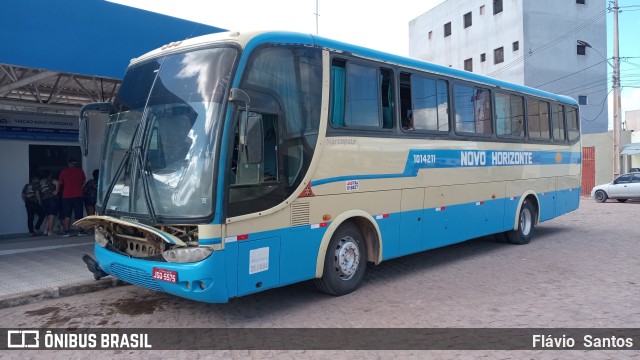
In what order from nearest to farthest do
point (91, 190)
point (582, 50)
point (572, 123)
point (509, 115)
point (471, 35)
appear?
1. point (509, 115)
2. point (91, 190)
3. point (572, 123)
4. point (582, 50)
5. point (471, 35)

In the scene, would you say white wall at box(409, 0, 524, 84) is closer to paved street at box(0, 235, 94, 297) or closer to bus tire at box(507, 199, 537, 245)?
bus tire at box(507, 199, 537, 245)

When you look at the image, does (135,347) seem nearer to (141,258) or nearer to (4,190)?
(141,258)

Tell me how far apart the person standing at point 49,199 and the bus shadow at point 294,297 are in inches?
262

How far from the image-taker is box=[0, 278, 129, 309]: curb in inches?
254

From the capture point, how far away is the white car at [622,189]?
21.9 metres

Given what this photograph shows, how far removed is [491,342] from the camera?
199 inches

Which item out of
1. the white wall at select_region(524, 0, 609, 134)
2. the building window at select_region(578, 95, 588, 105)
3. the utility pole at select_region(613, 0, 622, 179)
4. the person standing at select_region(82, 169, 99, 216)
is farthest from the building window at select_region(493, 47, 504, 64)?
the person standing at select_region(82, 169, 99, 216)

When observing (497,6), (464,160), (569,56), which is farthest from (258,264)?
(569,56)

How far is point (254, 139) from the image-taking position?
5.39 meters

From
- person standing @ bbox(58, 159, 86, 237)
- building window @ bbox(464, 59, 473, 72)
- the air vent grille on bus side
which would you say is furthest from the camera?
building window @ bbox(464, 59, 473, 72)

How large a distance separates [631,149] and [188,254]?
Result: 28.1m

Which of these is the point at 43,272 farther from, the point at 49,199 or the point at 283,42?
the point at 283,42

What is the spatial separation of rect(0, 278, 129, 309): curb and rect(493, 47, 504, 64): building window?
118ft

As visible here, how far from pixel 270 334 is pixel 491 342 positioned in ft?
7.78
